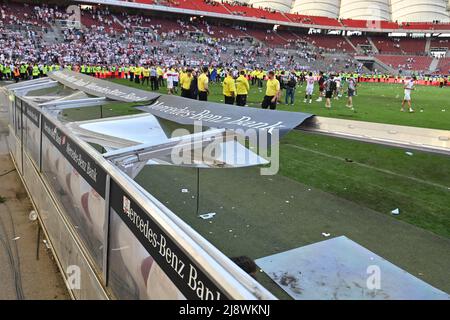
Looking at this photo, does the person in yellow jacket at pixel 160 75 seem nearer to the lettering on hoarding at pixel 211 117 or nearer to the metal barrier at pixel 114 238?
the lettering on hoarding at pixel 211 117

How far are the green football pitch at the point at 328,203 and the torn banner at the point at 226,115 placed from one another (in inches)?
50.1

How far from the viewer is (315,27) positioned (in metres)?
72.9

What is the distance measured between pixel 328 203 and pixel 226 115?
2295 millimetres

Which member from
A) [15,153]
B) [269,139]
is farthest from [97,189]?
[15,153]

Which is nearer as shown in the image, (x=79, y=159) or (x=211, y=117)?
(x=79, y=159)

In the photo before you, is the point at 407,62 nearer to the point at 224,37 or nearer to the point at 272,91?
the point at 224,37

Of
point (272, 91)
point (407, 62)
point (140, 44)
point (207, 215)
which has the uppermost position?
point (407, 62)

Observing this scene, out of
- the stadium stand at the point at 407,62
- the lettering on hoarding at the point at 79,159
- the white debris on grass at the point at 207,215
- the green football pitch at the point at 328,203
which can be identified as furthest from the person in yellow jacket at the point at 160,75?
the stadium stand at the point at 407,62

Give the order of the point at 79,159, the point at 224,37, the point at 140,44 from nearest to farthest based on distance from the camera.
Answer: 1. the point at 79,159
2. the point at 140,44
3. the point at 224,37

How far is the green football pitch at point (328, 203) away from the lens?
16.0 ft

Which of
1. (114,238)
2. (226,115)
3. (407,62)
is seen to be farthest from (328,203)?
(407,62)

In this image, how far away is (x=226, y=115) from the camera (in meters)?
5.28

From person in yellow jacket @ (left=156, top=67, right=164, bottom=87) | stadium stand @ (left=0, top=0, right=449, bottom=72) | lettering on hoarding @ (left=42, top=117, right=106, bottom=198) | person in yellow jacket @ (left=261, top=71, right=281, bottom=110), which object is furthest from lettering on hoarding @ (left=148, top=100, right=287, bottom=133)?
stadium stand @ (left=0, top=0, right=449, bottom=72)

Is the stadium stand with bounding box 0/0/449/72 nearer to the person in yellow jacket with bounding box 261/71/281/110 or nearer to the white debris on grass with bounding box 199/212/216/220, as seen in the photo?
the person in yellow jacket with bounding box 261/71/281/110
